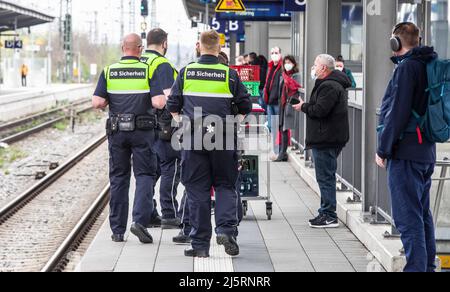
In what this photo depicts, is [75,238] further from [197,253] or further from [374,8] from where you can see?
[374,8]

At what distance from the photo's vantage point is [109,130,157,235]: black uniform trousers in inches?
416

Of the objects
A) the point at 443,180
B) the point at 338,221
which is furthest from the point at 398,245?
the point at 338,221

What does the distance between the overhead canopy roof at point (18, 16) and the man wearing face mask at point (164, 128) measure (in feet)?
110

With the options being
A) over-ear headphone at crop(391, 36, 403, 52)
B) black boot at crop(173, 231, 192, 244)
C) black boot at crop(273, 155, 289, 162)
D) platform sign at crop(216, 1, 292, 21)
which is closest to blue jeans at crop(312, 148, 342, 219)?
black boot at crop(173, 231, 192, 244)

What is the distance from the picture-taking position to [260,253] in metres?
10.2

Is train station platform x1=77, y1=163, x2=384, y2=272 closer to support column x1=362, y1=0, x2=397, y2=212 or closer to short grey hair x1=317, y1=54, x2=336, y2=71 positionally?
support column x1=362, y1=0, x2=397, y2=212

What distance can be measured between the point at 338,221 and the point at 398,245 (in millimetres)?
2636

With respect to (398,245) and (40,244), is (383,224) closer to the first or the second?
(398,245)

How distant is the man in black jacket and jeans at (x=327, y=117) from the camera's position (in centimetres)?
1128

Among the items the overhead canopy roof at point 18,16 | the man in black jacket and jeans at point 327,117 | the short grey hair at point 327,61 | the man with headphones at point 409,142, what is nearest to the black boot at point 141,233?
the man in black jacket and jeans at point 327,117

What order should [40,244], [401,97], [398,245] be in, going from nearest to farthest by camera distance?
[401,97]
[398,245]
[40,244]

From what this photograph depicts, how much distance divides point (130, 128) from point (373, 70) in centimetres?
Result: 248

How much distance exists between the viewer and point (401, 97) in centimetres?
777

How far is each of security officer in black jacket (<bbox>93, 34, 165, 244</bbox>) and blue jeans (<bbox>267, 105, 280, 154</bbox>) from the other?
27.8 ft
